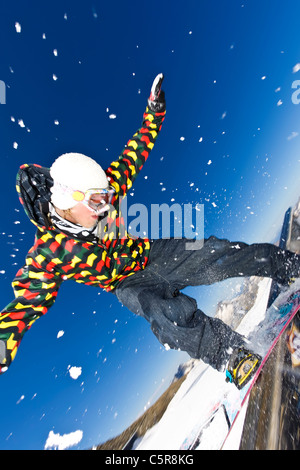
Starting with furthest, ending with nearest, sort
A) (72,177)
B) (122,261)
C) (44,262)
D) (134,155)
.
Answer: (134,155), (122,261), (44,262), (72,177)

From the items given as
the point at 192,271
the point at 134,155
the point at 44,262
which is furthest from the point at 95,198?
the point at 192,271

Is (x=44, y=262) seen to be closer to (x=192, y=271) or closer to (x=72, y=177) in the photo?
(x=72, y=177)

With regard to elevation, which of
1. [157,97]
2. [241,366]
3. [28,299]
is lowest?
[241,366]

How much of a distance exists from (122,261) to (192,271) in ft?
1.91

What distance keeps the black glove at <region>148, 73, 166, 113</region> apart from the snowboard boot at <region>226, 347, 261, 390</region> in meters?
1.92

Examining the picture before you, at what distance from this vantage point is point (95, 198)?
1.81 m

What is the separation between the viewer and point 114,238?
2150 mm

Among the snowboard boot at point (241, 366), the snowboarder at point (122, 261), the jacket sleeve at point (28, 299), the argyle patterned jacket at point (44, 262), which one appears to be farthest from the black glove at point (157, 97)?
the snowboard boot at point (241, 366)

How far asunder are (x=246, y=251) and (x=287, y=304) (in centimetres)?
55

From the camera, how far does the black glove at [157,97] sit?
2.27m
